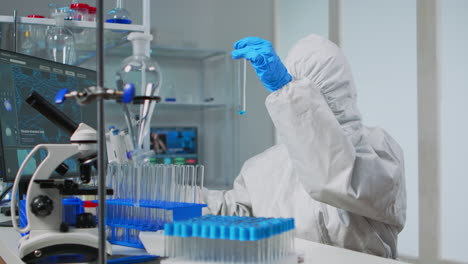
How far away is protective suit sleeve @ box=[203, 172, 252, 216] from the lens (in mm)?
1747

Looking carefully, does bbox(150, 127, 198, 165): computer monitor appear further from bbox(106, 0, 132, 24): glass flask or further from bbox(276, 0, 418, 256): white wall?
bbox(106, 0, 132, 24): glass flask

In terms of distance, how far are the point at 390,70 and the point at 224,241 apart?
3.22 m

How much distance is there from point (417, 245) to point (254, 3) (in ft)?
9.21

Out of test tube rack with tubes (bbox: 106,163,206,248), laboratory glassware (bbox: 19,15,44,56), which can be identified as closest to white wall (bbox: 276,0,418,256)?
laboratory glassware (bbox: 19,15,44,56)

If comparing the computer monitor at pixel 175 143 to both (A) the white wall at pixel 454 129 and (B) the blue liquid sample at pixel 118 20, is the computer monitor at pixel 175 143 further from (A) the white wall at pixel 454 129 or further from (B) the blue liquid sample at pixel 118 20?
(B) the blue liquid sample at pixel 118 20

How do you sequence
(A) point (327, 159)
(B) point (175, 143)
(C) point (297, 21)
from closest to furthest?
(A) point (327, 159)
(B) point (175, 143)
(C) point (297, 21)

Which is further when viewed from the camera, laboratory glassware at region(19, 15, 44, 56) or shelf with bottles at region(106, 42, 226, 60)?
shelf with bottles at region(106, 42, 226, 60)

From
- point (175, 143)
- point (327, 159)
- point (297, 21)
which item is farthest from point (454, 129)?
point (175, 143)

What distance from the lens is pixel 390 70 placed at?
3.70m

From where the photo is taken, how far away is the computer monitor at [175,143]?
14.1 ft

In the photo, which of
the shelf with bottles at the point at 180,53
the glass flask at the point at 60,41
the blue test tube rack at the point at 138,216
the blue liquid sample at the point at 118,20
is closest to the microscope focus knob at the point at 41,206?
the blue test tube rack at the point at 138,216

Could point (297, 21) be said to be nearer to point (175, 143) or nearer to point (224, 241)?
point (175, 143)

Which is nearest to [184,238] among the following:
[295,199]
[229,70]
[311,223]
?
[311,223]

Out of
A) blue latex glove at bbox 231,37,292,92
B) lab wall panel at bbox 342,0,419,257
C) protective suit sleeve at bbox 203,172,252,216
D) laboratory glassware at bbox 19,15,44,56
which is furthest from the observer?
lab wall panel at bbox 342,0,419,257
